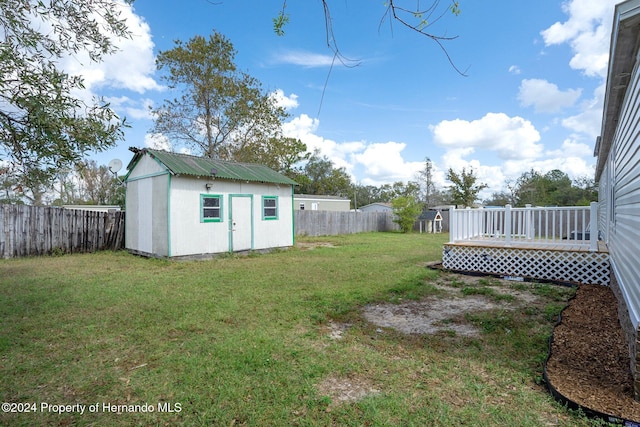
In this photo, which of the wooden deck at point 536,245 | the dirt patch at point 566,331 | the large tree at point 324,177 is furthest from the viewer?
the large tree at point 324,177

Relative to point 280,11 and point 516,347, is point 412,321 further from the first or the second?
point 280,11

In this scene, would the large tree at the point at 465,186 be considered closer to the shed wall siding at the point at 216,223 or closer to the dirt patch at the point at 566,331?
the shed wall siding at the point at 216,223

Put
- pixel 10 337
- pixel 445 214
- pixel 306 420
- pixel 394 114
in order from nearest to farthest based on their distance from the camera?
1. pixel 306 420
2. pixel 10 337
3. pixel 394 114
4. pixel 445 214

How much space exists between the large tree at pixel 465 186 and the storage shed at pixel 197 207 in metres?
15.9

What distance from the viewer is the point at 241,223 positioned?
10.8 meters

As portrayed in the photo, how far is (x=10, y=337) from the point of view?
3.57 meters

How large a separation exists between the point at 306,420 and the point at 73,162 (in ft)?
10.5

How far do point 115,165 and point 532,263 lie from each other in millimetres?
12251

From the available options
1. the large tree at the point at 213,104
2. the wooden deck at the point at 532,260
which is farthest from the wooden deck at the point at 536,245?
the large tree at the point at 213,104

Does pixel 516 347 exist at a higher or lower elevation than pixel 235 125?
lower

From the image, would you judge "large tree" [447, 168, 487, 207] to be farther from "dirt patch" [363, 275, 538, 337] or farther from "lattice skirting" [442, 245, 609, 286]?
"dirt patch" [363, 275, 538, 337]

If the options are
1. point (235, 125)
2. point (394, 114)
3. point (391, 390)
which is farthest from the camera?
point (235, 125)

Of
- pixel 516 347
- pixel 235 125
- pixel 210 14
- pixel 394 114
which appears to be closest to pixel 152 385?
pixel 516 347

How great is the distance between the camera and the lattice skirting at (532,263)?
6.19 meters
